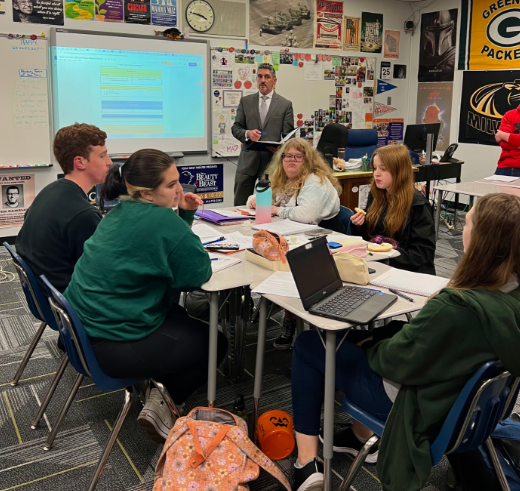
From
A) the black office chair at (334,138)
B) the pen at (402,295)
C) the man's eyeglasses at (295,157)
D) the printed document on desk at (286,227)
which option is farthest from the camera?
the black office chair at (334,138)

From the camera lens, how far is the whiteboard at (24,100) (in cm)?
464

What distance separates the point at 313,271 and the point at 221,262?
0.55 meters

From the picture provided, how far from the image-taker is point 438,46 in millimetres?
6949

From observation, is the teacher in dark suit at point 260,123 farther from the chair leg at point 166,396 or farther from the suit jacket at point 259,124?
the chair leg at point 166,396

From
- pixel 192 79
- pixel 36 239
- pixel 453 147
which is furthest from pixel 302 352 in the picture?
pixel 453 147

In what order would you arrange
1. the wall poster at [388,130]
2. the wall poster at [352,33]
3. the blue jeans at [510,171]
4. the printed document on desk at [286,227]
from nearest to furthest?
the printed document on desk at [286,227], the blue jeans at [510,171], the wall poster at [352,33], the wall poster at [388,130]

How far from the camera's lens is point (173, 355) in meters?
1.91

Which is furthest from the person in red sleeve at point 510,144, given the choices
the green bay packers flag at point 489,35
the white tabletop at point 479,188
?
the green bay packers flag at point 489,35

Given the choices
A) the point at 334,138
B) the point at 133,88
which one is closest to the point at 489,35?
the point at 334,138

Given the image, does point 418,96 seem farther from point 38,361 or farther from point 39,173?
point 38,361

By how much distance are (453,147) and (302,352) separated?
15.7ft

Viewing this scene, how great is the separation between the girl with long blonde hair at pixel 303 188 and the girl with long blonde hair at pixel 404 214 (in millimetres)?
354

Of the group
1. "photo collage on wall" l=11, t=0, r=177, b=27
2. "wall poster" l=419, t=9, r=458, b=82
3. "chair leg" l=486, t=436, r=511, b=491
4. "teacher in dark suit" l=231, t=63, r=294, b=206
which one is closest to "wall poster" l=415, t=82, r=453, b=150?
"wall poster" l=419, t=9, r=458, b=82

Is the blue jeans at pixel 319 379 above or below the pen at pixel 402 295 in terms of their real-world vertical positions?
below
